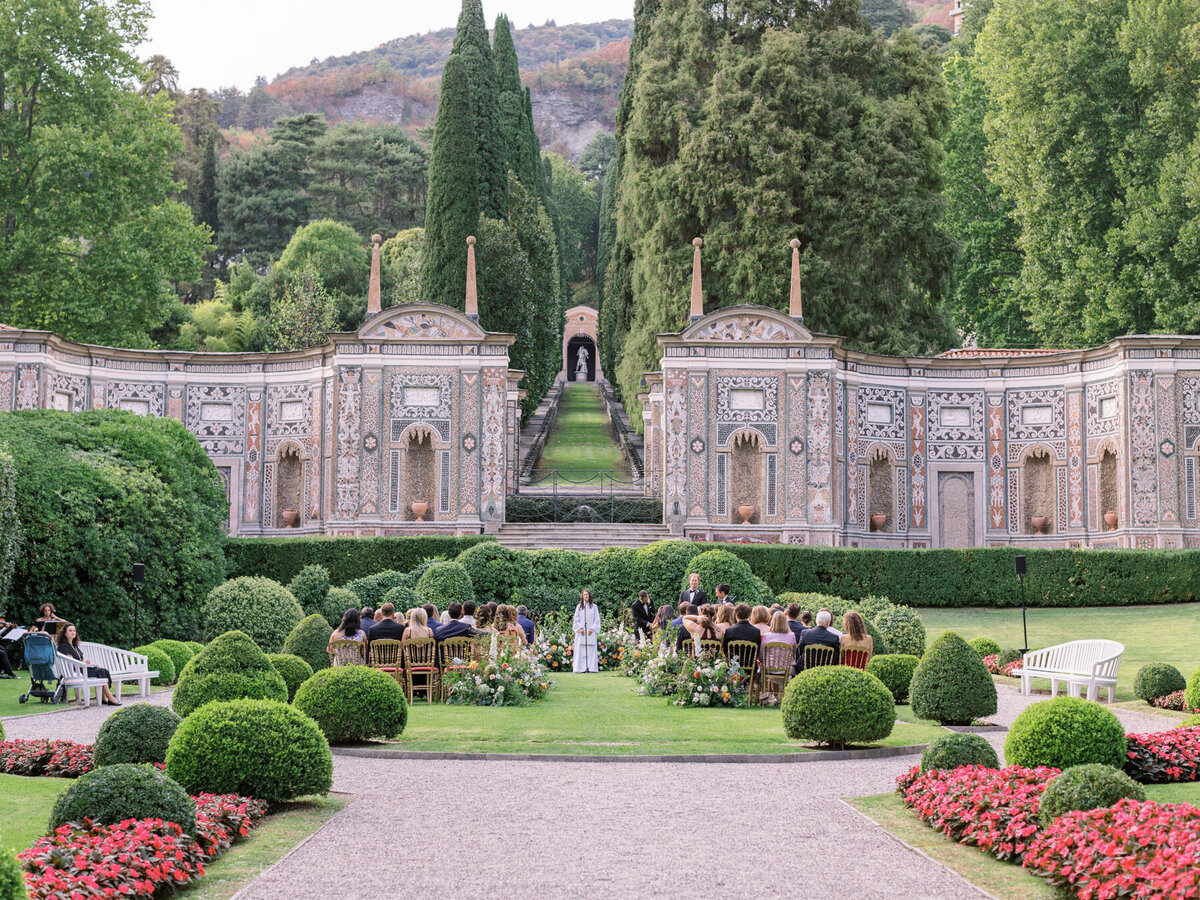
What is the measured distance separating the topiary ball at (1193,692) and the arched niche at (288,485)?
24263 mm

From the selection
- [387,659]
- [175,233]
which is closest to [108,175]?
[175,233]

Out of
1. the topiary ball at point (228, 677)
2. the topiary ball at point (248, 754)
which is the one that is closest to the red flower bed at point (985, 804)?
the topiary ball at point (248, 754)

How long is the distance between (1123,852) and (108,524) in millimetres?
18285

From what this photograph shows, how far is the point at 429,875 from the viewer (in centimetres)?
760

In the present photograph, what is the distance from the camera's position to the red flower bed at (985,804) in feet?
26.9

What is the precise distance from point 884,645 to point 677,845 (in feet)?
37.1

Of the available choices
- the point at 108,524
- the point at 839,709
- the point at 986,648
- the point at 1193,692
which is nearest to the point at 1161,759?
the point at 839,709

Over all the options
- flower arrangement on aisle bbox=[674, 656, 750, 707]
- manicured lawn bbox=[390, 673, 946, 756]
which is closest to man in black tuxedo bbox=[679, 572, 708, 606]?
manicured lawn bbox=[390, 673, 946, 756]

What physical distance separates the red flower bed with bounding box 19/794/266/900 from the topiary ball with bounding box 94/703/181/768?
1777mm

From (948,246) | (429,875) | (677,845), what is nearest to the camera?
(429,875)

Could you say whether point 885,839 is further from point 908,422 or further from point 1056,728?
point 908,422

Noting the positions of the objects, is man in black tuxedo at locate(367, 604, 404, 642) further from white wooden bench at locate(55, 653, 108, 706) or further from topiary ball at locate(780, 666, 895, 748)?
topiary ball at locate(780, 666, 895, 748)

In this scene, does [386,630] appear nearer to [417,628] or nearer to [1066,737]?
[417,628]

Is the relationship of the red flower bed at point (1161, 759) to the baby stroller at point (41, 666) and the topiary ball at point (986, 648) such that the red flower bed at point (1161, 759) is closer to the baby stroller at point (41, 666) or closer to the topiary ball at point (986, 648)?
the topiary ball at point (986, 648)
